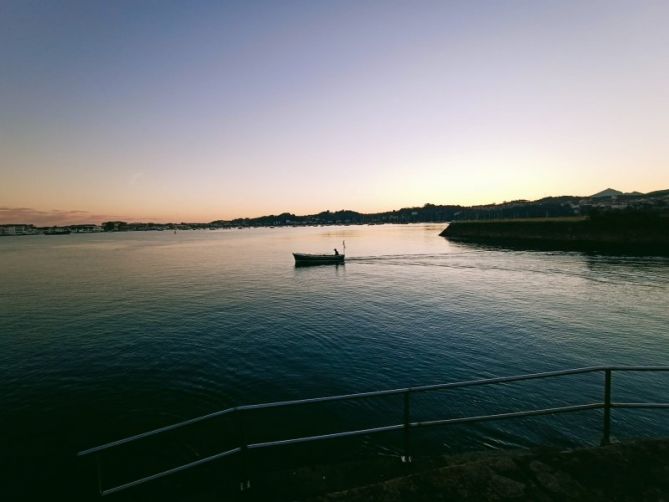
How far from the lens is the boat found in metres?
66.1

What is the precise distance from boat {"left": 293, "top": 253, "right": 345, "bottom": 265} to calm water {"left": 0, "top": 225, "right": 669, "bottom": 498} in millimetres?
23042

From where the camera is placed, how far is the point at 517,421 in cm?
1305

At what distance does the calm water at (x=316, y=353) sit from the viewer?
43.2ft

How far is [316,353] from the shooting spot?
20.7 m

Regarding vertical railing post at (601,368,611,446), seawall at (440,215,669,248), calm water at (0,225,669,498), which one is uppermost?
vertical railing post at (601,368,611,446)

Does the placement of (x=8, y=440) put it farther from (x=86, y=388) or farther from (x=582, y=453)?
(x=582, y=453)

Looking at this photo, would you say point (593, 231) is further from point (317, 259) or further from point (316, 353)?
point (316, 353)

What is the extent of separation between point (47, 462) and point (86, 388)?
18.6 ft

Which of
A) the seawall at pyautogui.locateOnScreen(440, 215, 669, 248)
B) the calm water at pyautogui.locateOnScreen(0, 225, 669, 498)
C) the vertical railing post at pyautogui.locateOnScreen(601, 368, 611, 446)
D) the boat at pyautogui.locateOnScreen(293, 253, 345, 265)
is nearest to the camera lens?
the vertical railing post at pyautogui.locateOnScreen(601, 368, 611, 446)

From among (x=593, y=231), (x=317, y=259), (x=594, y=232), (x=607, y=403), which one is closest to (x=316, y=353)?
(x=607, y=403)

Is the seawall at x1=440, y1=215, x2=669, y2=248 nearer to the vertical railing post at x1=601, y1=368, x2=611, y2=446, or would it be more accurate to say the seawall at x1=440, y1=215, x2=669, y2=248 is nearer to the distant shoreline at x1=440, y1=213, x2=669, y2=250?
the distant shoreline at x1=440, y1=213, x2=669, y2=250

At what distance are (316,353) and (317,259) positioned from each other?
1851 inches

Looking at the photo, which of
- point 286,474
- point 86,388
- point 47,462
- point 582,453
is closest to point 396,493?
point 286,474

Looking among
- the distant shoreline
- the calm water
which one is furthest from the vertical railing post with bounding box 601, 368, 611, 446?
the distant shoreline
